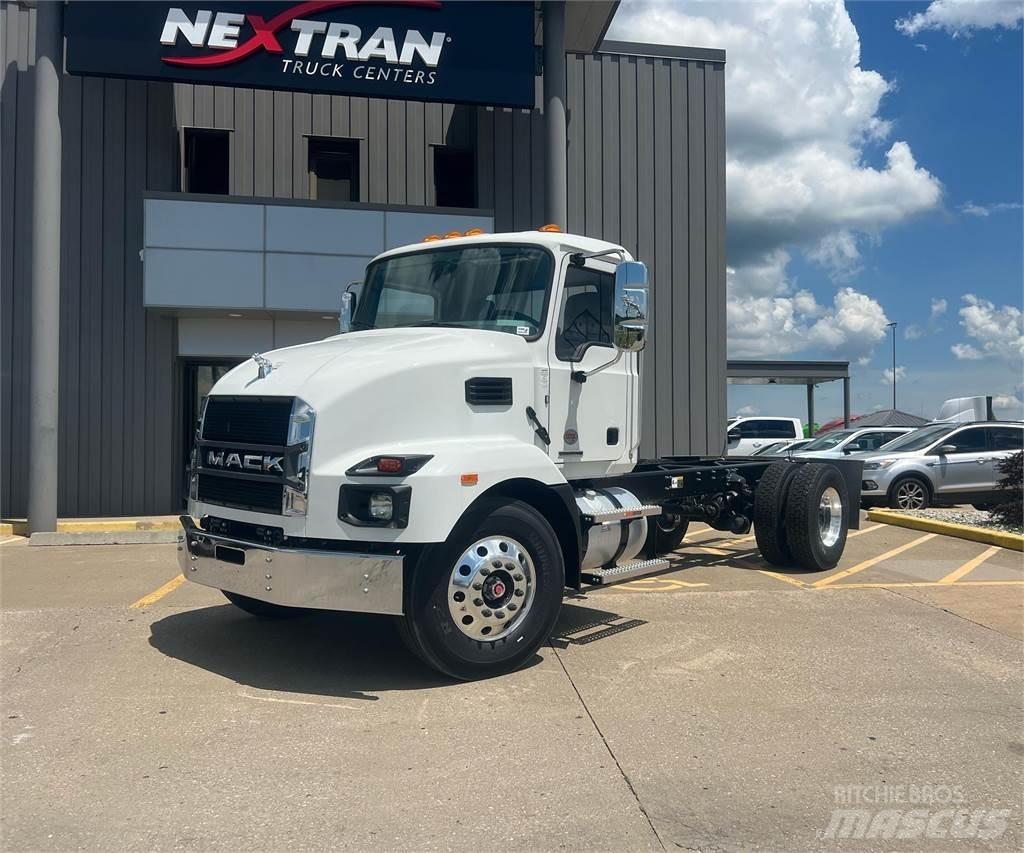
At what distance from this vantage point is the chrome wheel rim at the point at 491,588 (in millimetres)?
5250

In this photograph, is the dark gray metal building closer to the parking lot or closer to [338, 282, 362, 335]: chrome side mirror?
[338, 282, 362, 335]: chrome side mirror

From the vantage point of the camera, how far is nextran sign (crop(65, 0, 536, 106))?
12.6 metres

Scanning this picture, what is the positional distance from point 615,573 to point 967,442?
37.4ft

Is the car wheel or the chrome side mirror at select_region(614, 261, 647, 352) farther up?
the chrome side mirror at select_region(614, 261, 647, 352)

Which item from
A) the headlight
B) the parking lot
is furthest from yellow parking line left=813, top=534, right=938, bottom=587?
the headlight

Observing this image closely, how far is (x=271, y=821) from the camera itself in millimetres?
3514

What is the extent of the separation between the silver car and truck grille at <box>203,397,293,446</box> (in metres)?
11.7

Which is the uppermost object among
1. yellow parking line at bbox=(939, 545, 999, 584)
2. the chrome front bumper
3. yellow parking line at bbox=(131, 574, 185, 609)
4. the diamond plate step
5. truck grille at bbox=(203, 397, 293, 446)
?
truck grille at bbox=(203, 397, 293, 446)

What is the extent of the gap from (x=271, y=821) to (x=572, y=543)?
295 centimetres

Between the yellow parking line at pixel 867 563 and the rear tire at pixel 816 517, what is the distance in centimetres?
17

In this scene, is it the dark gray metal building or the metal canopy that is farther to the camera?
the metal canopy

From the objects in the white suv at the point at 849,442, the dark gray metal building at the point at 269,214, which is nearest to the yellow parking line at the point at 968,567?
the dark gray metal building at the point at 269,214

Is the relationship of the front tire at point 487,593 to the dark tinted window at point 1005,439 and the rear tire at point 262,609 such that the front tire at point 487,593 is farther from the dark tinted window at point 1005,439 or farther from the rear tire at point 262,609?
the dark tinted window at point 1005,439

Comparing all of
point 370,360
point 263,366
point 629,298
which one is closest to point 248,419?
point 263,366
